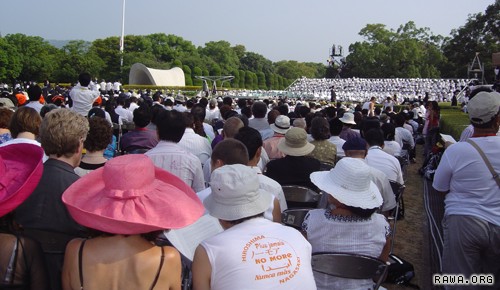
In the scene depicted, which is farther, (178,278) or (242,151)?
(242,151)

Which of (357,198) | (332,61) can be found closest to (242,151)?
(357,198)

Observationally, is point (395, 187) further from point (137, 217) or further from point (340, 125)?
point (137, 217)

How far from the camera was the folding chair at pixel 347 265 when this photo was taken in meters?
2.68

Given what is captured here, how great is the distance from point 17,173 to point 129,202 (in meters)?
0.71

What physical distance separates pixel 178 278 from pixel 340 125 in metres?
4.96

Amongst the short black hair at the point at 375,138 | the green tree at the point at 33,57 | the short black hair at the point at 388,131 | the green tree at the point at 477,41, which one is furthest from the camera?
the green tree at the point at 33,57

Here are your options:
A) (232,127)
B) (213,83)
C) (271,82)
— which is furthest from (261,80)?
(232,127)

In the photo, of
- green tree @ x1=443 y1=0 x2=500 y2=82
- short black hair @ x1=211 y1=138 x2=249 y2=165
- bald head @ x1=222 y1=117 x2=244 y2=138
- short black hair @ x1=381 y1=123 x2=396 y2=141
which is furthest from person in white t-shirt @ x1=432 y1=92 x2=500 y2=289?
green tree @ x1=443 y1=0 x2=500 y2=82

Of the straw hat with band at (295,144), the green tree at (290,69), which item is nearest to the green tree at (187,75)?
the green tree at (290,69)

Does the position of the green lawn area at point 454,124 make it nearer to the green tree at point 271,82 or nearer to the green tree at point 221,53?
the green tree at point 271,82

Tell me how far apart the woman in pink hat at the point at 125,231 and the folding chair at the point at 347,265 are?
1.04 meters

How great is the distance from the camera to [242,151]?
3361 mm

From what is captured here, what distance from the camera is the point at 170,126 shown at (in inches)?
158

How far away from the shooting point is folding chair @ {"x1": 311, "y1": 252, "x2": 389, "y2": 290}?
106 inches
